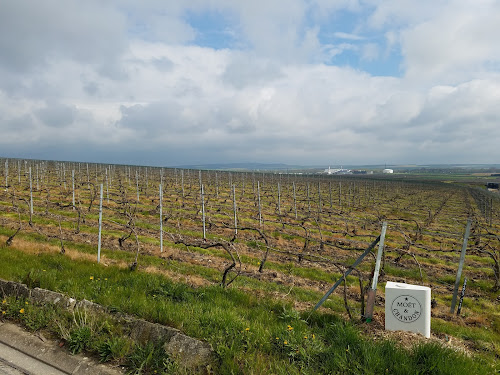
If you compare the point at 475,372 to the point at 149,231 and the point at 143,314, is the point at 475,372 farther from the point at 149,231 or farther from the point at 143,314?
the point at 149,231

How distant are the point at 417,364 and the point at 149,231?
41.4ft

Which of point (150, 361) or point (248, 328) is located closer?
point (150, 361)

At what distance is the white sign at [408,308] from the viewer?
177 inches

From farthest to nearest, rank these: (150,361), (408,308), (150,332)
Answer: (408,308) < (150,332) < (150,361)

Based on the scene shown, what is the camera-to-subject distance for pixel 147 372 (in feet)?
12.5

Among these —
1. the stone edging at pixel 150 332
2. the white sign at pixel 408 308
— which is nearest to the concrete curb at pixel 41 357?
the stone edging at pixel 150 332

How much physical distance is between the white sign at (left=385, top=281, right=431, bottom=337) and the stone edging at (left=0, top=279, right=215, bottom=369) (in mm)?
2794

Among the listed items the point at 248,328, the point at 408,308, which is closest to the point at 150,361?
the point at 248,328

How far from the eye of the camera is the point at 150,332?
425 cm

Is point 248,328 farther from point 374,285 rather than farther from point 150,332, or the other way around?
point 374,285

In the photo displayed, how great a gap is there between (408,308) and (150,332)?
383 cm

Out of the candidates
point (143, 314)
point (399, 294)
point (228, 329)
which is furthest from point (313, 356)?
point (143, 314)

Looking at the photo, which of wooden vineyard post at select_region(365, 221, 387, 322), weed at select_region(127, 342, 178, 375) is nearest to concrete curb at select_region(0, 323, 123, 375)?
weed at select_region(127, 342, 178, 375)

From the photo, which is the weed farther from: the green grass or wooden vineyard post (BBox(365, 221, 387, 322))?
wooden vineyard post (BBox(365, 221, 387, 322))
